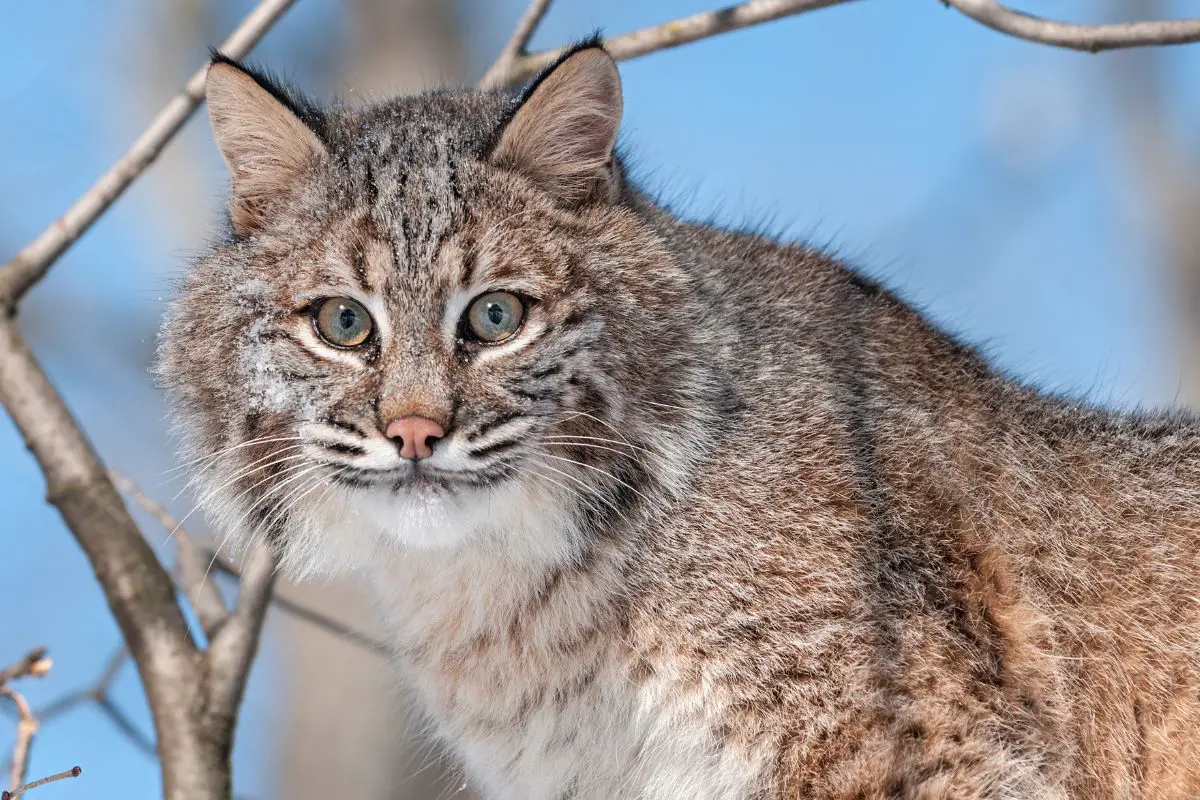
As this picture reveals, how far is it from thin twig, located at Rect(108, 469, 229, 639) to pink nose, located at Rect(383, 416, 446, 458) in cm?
140

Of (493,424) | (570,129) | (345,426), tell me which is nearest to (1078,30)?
(570,129)

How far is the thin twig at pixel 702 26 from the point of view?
4488 millimetres

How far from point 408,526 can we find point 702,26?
2.02 meters

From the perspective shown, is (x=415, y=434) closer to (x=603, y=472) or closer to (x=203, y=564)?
(x=603, y=472)

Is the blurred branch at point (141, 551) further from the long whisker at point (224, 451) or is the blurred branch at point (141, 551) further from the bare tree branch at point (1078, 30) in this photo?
the bare tree branch at point (1078, 30)

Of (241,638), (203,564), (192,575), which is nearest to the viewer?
(241,638)

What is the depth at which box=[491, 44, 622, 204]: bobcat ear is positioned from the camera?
3.97m

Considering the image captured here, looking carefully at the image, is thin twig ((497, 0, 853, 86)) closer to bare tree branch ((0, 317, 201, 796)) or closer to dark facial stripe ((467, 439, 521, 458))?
dark facial stripe ((467, 439, 521, 458))

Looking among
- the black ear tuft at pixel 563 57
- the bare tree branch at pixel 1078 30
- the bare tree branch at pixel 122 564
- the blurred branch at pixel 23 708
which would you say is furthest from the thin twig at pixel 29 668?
the bare tree branch at pixel 1078 30

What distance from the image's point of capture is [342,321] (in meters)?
3.83

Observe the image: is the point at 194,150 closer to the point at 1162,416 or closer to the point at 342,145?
the point at 342,145

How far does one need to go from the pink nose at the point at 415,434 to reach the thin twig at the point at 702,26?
1.49 meters

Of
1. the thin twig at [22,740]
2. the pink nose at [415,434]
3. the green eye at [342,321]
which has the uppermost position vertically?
the pink nose at [415,434]

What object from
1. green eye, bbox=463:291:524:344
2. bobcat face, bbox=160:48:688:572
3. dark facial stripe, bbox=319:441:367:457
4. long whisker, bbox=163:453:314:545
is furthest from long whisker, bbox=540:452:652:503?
long whisker, bbox=163:453:314:545
